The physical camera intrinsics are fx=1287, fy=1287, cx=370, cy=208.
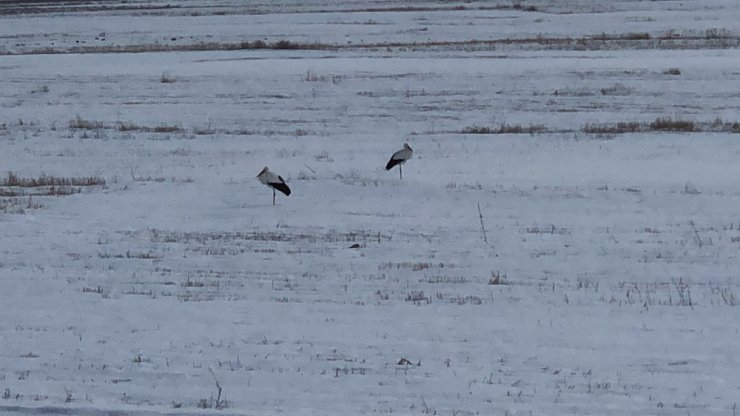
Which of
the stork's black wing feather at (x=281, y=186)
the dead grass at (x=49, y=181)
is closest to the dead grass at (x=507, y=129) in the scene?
the dead grass at (x=49, y=181)

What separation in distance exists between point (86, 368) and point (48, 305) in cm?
216

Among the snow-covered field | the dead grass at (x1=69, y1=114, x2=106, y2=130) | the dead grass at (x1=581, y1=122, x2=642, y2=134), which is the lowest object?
the snow-covered field

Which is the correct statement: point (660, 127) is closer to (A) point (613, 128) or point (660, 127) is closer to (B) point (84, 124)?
(A) point (613, 128)

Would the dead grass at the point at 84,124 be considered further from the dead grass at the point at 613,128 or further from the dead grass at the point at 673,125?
the dead grass at the point at 673,125

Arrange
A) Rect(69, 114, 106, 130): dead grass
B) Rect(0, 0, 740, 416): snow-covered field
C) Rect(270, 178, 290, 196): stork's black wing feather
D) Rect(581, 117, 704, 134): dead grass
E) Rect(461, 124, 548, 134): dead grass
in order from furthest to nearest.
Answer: Rect(69, 114, 106, 130): dead grass → Rect(461, 124, 548, 134): dead grass → Rect(581, 117, 704, 134): dead grass → Rect(270, 178, 290, 196): stork's black wing feather → Rect(0, 0, 740, 416): snow-covered field

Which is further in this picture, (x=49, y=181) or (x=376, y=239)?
(x=49, y=181)

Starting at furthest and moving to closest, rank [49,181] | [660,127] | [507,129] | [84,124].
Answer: [84,124] → [507,129] → [660,127] → [49,181]

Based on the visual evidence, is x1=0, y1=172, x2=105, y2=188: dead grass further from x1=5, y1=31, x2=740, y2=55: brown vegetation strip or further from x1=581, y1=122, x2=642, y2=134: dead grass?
x1=5, y1=31, x2=740, y2=55: brown vegetation strip

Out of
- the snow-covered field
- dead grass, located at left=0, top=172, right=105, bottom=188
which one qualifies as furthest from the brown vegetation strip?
dead grass, located at left=0, top=172, right=105, bottom=188

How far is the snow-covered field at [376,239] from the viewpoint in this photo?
892cm

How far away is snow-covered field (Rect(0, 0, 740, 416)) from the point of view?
8922 millimetres

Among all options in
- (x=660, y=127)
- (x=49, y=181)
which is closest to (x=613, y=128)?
(x=660, y=127)

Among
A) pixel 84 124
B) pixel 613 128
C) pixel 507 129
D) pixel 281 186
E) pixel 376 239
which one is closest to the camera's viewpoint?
pixel 376 239

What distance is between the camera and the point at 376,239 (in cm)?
1387
